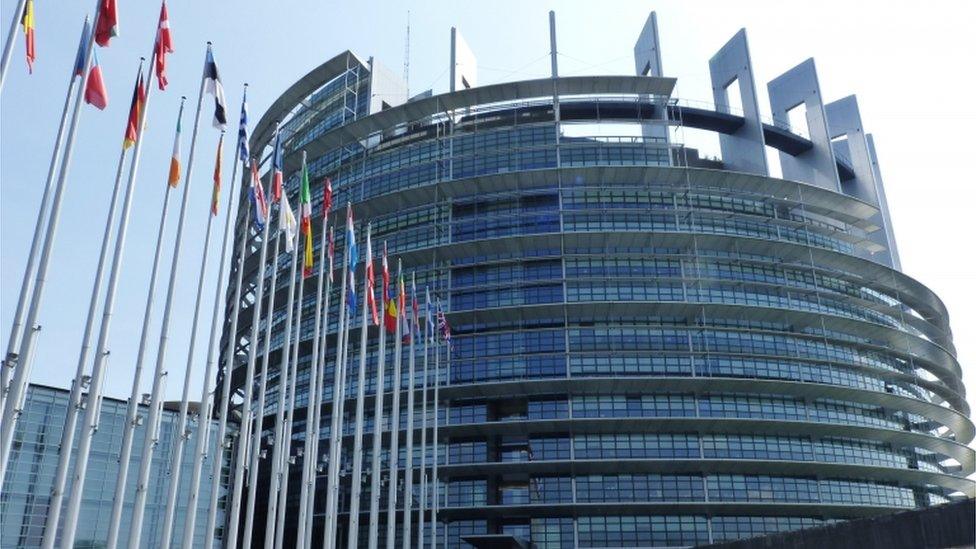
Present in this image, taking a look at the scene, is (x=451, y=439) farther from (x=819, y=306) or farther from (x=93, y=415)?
(x=93, y=415)

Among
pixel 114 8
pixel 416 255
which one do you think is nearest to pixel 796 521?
pixel 416 255

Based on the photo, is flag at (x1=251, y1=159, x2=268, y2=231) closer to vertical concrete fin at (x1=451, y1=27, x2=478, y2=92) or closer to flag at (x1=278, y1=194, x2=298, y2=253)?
flag at (x1=278, y1=194, x2=298, y2=253)

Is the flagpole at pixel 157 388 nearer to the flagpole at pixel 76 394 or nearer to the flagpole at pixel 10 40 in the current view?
the flagpole at pixel 76 394

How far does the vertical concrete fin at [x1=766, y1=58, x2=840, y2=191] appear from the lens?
78.8 meters

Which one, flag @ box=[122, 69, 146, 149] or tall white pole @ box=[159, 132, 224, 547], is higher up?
flag @ box=[122, 69, 146, 149]

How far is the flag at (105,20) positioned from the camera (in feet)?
74.2

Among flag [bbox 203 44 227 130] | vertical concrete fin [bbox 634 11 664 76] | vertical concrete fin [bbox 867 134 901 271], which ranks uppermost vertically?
vertical concrete fin [bbox 634 11 664 76]

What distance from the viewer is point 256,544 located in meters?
67.9

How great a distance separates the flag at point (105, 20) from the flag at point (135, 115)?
2531 millimetres

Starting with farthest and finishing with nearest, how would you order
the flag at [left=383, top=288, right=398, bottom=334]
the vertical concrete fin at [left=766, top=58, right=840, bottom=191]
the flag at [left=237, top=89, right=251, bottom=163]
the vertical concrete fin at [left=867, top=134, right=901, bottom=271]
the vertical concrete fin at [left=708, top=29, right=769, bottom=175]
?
1. the vertical concrete fin at [left=867, top=134, right=901, bottom=271]
2. the vertical concrete fin at [left=766, top=58, right=840, bottom=191]
3. the vertical concrete fin at [left=708, top=29, right=769, bottom=175]
4. the flag at [left=383, top=288, right=398, bottom=334]
5. the flag at [left=237, top=89, right=251, bottom=163]

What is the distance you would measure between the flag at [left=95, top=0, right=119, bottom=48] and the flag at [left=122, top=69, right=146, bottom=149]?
253cm

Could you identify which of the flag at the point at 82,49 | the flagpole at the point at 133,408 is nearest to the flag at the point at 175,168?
the flagpole at the point at 133,408

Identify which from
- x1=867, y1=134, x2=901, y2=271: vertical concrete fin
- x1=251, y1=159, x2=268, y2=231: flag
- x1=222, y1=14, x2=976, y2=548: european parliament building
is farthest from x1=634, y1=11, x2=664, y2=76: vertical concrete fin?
x1=251, y1=159, x2=268, y2=231: flag

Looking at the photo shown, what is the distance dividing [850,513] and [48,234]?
2267 inches
